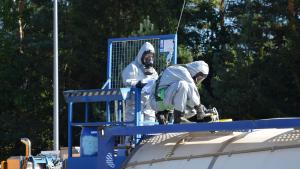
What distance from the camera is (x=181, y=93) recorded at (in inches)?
338

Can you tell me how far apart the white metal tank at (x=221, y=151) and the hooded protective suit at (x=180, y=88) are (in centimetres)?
70

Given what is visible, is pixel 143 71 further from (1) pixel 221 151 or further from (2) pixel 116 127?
(1) pixel 221 151

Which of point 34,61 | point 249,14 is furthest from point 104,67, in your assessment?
point 249,14

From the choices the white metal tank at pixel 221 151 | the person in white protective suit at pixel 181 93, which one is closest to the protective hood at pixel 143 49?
the person in white protective suit at pixel 181 93

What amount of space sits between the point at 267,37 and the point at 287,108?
11.2ft

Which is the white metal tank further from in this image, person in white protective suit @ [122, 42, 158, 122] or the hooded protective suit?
person in white protective suit @ [122, 42, 158, 122]

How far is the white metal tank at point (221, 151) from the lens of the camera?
253 inches

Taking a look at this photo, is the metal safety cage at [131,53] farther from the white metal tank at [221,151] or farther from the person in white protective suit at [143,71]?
the white metal tank at [221,151]

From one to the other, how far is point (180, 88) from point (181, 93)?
0.07 meters

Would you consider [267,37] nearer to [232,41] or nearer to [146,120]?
[232,41]

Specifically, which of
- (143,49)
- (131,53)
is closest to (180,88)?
(143,49)

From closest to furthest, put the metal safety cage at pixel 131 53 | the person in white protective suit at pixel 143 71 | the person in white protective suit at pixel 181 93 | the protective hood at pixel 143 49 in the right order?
the person in white protective suit at pixel 181 93 → the person in white protective suit at pixel 143 71 → the protective hood at pixel 143 49 → the metal safety cage at pixel 131 53

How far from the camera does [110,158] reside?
321 inches

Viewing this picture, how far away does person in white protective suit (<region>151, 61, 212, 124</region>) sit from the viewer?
8.61 metres
